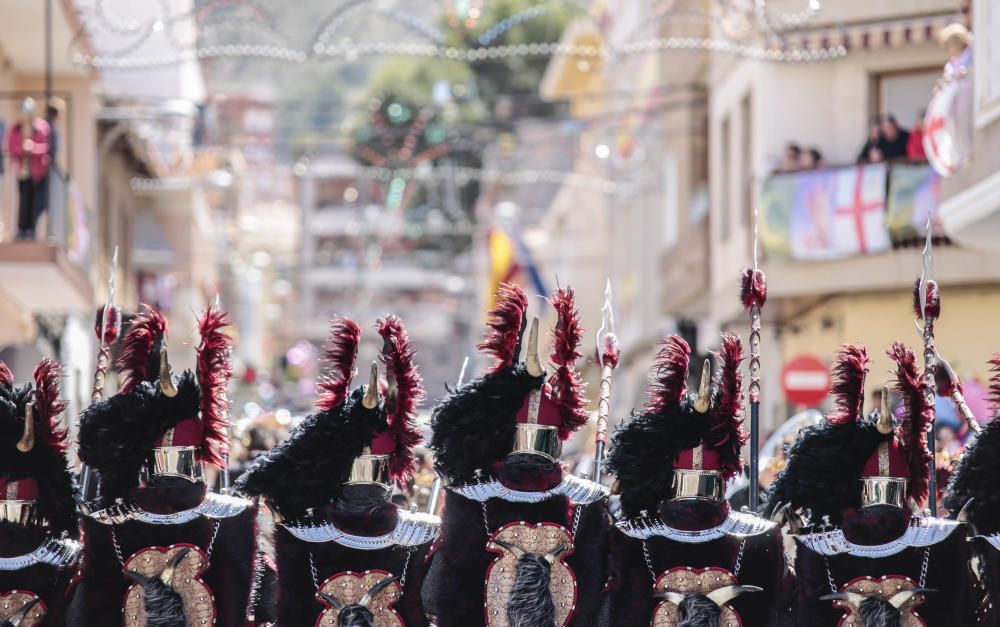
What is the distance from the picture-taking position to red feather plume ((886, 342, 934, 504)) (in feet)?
26.2

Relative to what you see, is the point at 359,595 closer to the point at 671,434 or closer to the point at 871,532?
the point at 671,434

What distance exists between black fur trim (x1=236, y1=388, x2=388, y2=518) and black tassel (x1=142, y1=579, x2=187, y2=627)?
1.64ft

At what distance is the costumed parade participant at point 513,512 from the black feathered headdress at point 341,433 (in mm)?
167

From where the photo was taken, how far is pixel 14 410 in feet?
26.2

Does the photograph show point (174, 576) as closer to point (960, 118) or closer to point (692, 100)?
point (960, 118)

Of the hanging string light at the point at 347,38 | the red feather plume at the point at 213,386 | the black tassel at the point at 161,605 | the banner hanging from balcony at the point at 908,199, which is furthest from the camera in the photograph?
the banner hanging from balcony at the point at 908,199

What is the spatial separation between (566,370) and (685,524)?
797 millimetres

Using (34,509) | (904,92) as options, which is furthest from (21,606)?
(904,92)

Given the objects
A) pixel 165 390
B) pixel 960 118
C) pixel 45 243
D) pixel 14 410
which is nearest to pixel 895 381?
pixel 165 390

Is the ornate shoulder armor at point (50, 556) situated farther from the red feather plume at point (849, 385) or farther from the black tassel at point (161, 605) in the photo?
the red feather plume at point (849, 385)

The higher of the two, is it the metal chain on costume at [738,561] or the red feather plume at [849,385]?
the red feather plume at [849,385]

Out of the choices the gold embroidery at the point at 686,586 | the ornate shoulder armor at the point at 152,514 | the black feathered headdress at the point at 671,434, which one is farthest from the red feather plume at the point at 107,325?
the gold embroidery at the point at 686,586

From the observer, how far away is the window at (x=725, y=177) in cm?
2430

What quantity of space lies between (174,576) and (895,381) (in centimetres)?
303
